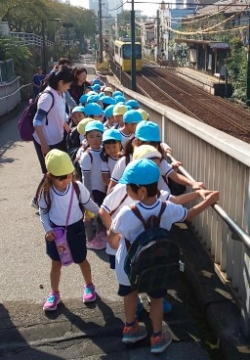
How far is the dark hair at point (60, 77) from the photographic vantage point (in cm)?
491

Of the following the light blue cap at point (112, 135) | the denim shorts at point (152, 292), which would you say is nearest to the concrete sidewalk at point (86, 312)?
the denim shorts at point (152, 292)

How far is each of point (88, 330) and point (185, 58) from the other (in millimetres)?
60030

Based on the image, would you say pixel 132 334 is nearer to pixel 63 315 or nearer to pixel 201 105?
pixel 63 315

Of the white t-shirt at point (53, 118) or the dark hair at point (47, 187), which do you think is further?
the white t-shirt at point (53, 118)

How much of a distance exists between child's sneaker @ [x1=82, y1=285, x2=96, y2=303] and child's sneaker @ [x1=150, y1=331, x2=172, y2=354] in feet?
2.61

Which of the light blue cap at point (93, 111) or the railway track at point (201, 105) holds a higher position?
the light blue cap at point (93, 111)

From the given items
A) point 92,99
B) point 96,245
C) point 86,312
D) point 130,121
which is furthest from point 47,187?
point 92,99

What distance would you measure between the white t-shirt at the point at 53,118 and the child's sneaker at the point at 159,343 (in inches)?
115

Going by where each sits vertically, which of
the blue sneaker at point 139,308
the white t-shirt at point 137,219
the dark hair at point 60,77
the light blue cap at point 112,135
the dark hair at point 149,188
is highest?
the dark hair at point 60,77

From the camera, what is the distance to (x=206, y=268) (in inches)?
151

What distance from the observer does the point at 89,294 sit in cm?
368

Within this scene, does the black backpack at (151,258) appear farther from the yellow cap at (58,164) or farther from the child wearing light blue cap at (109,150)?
the child wearing light blue cap at (109,150)

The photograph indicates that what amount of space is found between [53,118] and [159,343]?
3004 millimetres

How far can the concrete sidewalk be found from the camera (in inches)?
120
